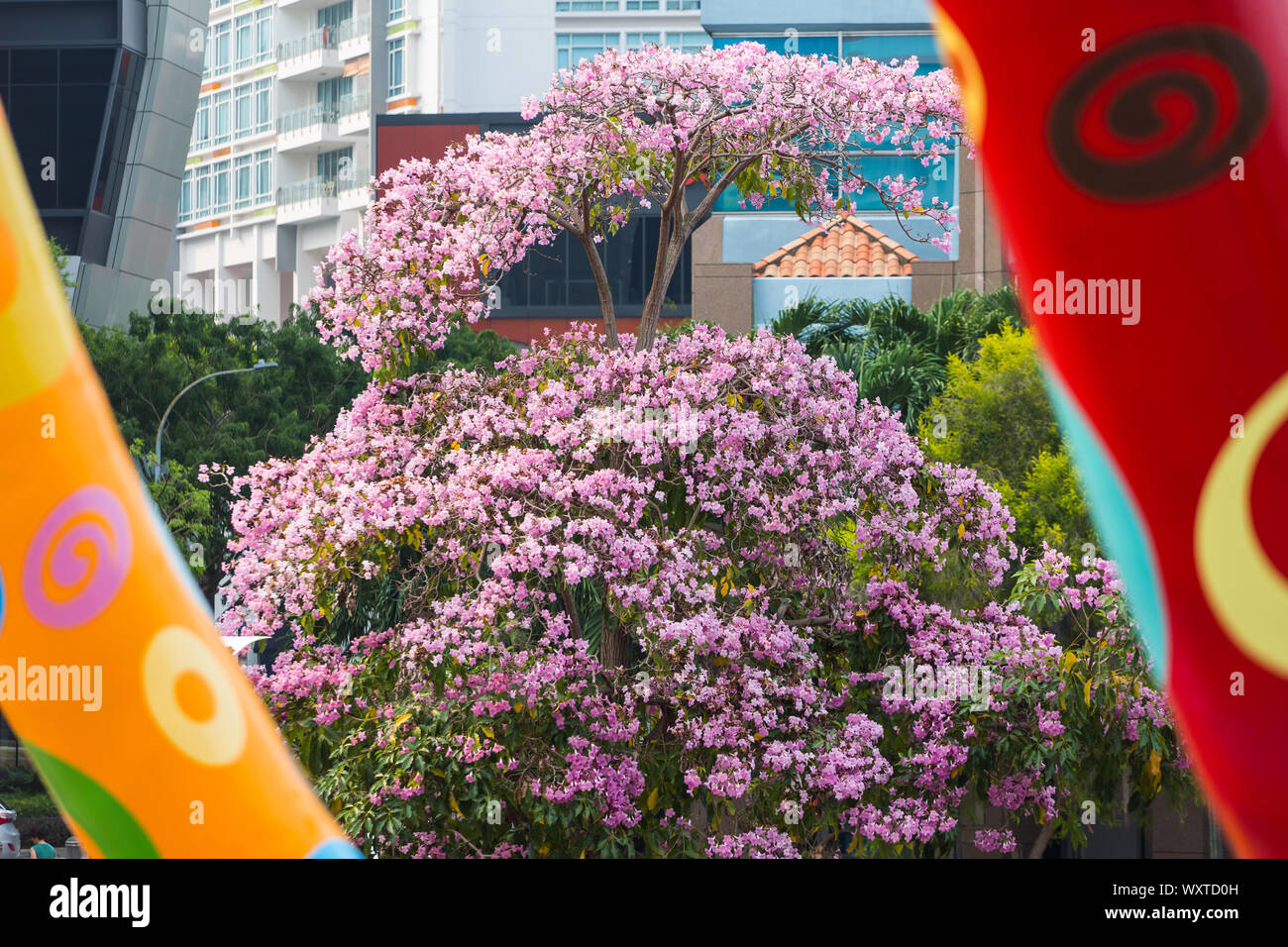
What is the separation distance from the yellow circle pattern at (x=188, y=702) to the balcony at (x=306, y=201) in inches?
1911

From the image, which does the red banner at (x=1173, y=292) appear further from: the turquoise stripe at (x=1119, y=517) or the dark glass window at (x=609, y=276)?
the dark glass window at (x=609, y=276)

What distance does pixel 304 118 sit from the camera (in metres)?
52.7

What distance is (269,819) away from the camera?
3.66 meters

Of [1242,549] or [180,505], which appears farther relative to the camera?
[180,505]

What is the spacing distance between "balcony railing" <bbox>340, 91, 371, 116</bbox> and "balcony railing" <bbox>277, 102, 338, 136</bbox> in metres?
0.52

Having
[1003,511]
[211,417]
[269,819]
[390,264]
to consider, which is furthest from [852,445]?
[211,417]

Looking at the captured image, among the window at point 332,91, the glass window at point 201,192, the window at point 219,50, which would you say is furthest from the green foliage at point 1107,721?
the window at point 332,91

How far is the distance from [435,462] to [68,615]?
499 centimetres

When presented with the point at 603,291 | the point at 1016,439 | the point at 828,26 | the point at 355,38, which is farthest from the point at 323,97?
the point at 603,291

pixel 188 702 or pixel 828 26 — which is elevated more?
pixel 828 26

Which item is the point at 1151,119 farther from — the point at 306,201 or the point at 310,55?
the point at 310,55

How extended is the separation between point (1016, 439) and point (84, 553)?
56.3 feet

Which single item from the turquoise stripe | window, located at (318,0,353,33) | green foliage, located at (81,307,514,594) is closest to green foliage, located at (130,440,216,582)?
green foliage, located at (81,307,514,594)

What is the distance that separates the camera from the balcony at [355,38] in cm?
5119
